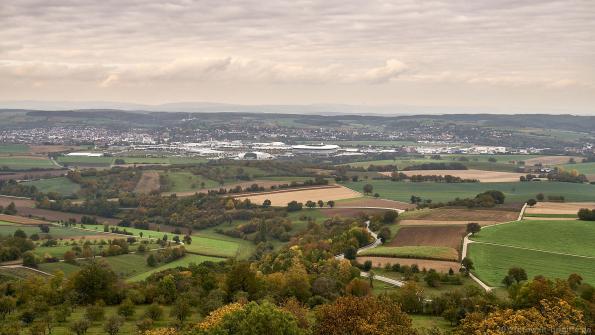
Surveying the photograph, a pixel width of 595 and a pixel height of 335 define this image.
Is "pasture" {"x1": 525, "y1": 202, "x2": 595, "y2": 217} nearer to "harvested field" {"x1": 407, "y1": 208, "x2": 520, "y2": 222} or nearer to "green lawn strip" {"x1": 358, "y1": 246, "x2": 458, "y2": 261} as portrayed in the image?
"harvested field" {"x1": 407, "y1": 208, "x2": 520, "y2": 222}

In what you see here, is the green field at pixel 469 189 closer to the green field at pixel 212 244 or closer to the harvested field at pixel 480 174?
the harvested field at pixel 480 174

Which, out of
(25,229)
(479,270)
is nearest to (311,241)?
(479,270)

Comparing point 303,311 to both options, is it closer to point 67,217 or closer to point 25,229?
point 25,229

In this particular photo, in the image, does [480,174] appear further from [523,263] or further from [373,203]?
[523,263]

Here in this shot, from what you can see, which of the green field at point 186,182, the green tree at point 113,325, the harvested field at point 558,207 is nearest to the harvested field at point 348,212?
the harvested field at point 558,207

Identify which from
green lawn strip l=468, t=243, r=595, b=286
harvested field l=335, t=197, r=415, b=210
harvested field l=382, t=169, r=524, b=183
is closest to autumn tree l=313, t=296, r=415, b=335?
green lawn strip l=468, t=243, r=595, b=286
